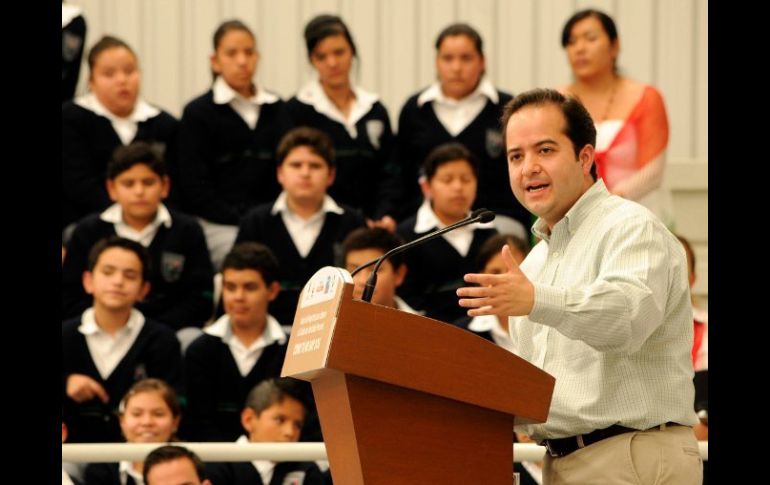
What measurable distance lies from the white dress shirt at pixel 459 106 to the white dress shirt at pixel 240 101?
583mm

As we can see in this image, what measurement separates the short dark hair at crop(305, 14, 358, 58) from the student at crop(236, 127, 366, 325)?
44cm

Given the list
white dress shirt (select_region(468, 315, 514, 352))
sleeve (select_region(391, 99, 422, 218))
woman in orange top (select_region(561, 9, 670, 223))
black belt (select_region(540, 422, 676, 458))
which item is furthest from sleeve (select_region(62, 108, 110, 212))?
black belt (select_region(540, 422, 676, 458))

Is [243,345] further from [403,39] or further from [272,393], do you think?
[403,39]

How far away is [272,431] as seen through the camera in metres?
3.51

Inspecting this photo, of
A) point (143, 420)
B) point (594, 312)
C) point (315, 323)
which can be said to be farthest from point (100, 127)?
point (594, 312)

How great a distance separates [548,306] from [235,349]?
218cm

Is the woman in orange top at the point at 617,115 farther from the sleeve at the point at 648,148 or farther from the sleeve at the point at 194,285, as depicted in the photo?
the sleeve at the point at 194,285

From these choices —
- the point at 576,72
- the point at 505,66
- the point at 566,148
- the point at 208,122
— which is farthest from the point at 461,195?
the point at 566,148

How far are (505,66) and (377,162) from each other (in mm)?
1047

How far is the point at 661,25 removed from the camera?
17.8ft

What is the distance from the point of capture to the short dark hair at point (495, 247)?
393cm

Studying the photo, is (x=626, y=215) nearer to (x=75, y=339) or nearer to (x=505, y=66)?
(x=75, y=339)

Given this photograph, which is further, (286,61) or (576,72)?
(286,61)

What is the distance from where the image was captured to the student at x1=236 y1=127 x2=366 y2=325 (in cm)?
425
